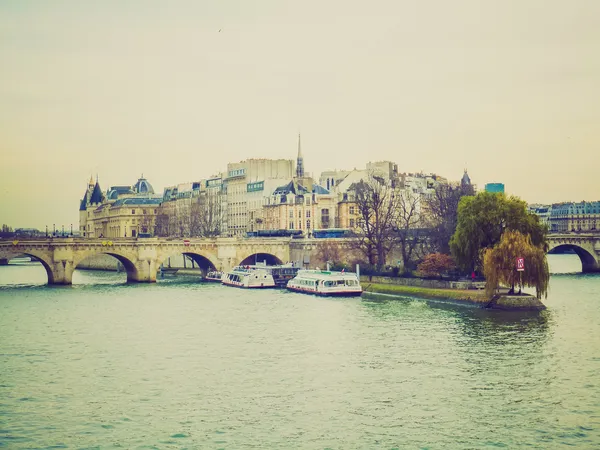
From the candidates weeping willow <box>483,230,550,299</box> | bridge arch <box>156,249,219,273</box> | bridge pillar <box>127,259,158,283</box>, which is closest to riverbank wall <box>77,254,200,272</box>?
bridge arch <box>156,249,219,273</box>

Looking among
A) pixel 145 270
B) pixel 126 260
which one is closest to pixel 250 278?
pixel 145 270

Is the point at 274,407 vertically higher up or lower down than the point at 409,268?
lower down

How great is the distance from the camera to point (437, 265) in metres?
65.2

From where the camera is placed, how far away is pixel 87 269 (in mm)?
142750

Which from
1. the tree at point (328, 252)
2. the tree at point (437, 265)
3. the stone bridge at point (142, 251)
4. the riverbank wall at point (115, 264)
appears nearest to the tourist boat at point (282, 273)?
the tree at point (328, 252)

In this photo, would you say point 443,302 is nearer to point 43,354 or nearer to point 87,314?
point 87,314

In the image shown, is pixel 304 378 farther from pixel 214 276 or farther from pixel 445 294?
pixel 214 276

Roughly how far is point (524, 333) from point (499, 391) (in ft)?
43.1

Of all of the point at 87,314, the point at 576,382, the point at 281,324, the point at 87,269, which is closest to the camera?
the point at 576,382

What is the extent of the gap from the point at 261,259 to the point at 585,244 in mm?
36675

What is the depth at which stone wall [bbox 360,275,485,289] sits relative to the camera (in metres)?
61.3

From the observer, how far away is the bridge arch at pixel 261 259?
325 ft

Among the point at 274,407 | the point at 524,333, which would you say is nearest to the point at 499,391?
the point at 274,407

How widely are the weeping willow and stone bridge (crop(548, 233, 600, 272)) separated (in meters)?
45.6
